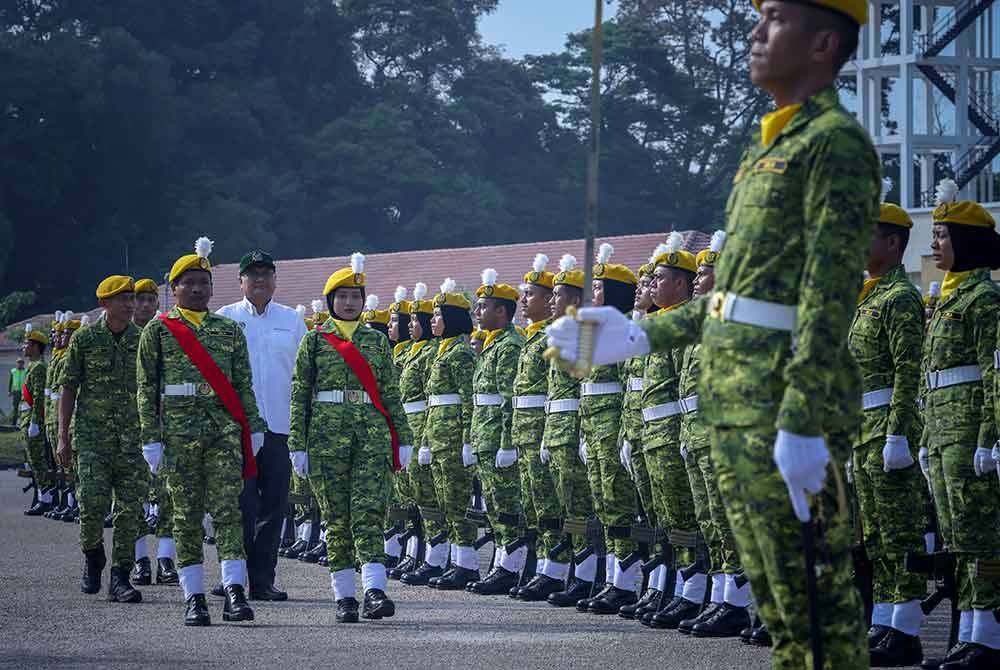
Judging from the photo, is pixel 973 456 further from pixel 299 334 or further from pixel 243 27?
pixel 243 27

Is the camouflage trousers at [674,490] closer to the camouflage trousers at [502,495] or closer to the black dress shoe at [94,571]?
the camouflage trousers at [502,495]

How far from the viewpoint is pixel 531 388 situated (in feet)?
41.5

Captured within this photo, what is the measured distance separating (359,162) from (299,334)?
49.9 metres

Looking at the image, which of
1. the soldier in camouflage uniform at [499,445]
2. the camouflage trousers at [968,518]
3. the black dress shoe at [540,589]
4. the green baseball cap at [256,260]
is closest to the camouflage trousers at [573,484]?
the black dress shoe at [540,589]

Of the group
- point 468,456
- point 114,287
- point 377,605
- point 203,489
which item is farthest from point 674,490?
point 114,287

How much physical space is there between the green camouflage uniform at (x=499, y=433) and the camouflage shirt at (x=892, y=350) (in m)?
4.58

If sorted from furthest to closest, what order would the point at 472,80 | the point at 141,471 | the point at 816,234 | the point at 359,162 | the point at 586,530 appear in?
the point at 472,80 < the point at 359,162 < the point at 141,471 < the point at 586,530 < the point at 816,234

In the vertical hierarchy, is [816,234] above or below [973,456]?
above

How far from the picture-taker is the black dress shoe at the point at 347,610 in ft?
34.9

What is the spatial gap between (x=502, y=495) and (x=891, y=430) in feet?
16.9

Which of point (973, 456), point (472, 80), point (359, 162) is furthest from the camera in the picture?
point (472, 80)

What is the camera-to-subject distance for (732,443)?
16.5 feet

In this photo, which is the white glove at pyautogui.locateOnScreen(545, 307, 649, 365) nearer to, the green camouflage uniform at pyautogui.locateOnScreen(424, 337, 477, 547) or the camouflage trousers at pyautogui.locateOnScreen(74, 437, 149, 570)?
the camouflage trousers at pyautogui.locateOnScreen(74, 437, 149, 570)

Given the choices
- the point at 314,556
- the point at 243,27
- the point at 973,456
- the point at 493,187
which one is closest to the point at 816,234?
the point at 973,456
